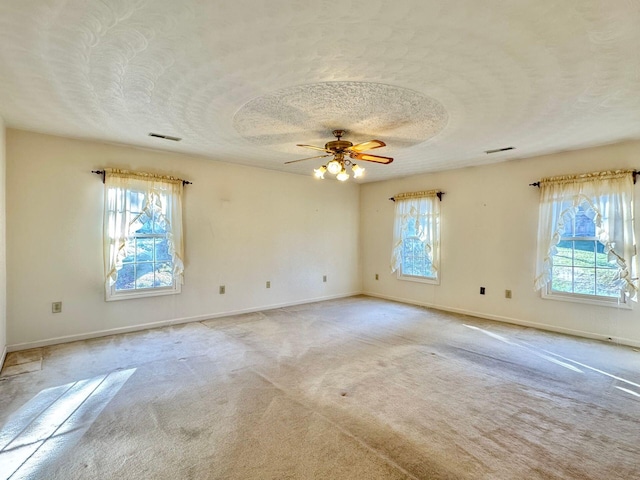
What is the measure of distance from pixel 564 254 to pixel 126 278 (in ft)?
19.3

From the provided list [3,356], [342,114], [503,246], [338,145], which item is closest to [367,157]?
[338,145]

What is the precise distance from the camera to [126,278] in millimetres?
4320

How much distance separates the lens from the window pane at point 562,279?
4348 millimetres

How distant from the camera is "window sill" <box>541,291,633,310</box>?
12.8 feet

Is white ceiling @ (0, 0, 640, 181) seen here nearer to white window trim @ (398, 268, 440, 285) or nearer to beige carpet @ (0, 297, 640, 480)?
beige carpet @ (0, 297, 640, 480)

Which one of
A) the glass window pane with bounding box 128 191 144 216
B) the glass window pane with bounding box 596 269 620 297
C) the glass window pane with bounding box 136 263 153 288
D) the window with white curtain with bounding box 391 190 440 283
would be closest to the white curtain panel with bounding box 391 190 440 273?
the window with white curtain with bounding box 391 190 440 283

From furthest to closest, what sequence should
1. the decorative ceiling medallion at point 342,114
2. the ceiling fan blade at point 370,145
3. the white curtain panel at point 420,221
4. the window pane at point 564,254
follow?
the white curtain panel at point 420,221 < the window pane at point 564,254 < the ceiling fan blade at point 370,145 < the decorative ceiling medallion at point 342,114

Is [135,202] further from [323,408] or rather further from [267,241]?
[323,408]

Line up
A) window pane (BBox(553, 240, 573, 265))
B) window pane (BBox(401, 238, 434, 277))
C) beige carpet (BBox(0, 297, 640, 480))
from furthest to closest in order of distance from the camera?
window pane (BBox(401, 238, 434, 277))
window pane (BBox(553, 240, 573, 265))
beige carpet (BBox(0, 297, 640, 480))

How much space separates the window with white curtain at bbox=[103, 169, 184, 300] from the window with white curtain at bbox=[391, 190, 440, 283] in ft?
12.6

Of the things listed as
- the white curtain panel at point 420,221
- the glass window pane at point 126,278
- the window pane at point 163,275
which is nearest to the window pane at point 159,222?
the window pane at point 163,275

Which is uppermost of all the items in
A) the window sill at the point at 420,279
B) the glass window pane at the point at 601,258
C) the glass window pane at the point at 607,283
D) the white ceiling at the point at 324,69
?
the white ceiling at the point at 324,69

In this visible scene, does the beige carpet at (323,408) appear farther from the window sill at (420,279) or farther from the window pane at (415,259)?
the window pane at (415,259)

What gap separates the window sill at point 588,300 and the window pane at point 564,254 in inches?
17.2
